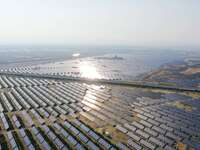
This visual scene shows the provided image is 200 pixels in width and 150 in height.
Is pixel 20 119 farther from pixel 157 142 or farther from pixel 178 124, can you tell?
pixel 178 124

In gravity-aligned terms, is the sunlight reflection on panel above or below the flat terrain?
below

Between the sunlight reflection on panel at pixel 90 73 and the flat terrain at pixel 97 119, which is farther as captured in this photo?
the sunlight reflection on panel at pixel 90 73

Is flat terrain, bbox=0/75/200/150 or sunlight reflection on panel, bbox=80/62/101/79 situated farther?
sunlight reflection on panel, bbox=80/62/101/79

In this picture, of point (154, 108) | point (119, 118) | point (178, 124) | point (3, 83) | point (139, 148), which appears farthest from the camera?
point (3, 83)

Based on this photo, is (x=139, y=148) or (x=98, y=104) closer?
(x=139, y=148)

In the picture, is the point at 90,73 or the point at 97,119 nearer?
the point at 97,119

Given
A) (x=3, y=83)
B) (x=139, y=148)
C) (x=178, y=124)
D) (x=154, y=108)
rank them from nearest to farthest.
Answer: (x=139, y=148) < (x=178, y=124) < (x=154, y=108) < (x=3, y=83)

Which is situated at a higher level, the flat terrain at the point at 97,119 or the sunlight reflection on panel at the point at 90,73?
the flat terrain at the point at 97,119

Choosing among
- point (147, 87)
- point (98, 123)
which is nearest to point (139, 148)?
point (98, 123)

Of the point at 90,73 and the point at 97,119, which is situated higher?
the point at 97,119
